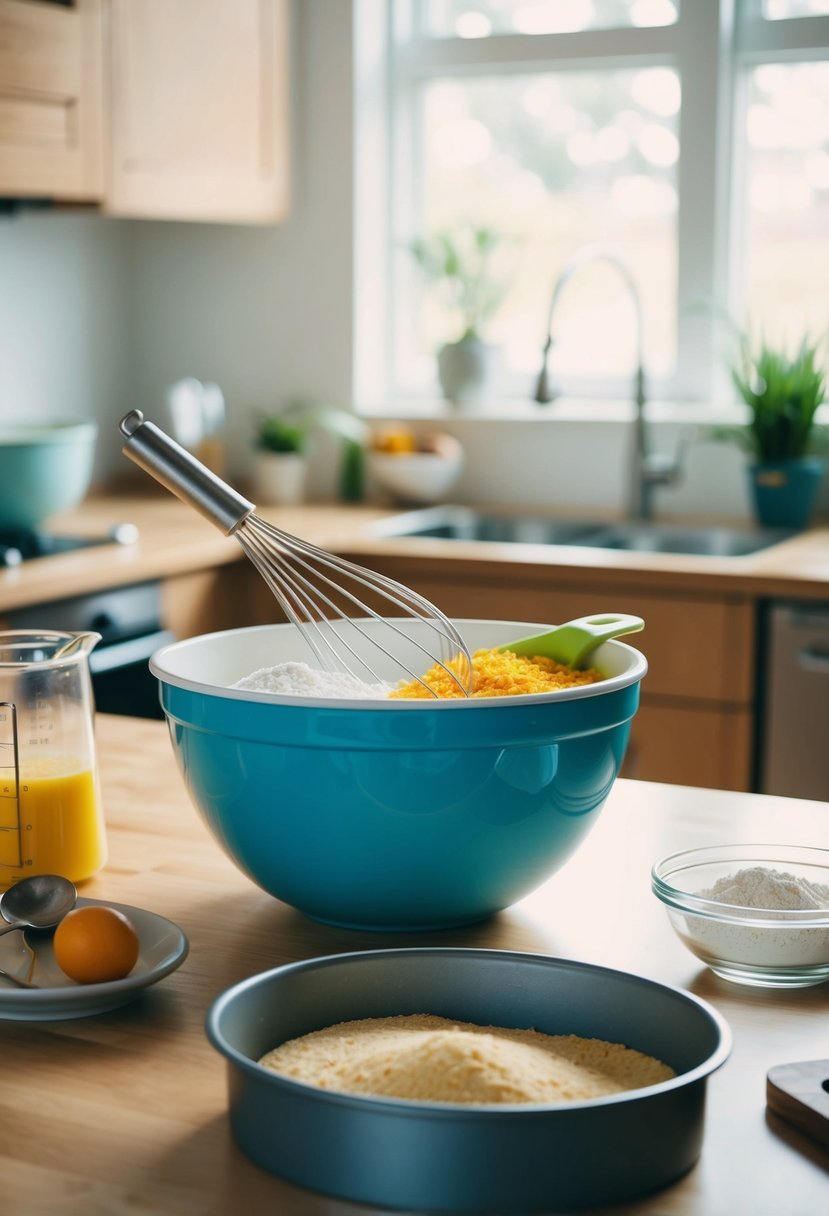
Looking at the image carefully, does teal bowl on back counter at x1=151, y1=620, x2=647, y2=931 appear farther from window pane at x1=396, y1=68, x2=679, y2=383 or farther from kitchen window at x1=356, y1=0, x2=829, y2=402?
window pane at x1=396, y1=68, x2=679, y2=383

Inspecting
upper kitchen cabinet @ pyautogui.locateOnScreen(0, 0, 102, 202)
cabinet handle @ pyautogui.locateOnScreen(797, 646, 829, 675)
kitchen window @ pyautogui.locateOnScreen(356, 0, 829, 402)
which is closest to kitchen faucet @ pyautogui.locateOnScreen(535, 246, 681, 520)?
kitchen window @ pyautogui.locateOnScreen(356, 0, 829, 402)

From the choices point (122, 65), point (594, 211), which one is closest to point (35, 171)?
point (122, 65)

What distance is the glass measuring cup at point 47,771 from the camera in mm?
1008

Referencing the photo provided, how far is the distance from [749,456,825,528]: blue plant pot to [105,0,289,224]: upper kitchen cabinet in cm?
125

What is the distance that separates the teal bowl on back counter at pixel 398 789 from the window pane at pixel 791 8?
102 inches

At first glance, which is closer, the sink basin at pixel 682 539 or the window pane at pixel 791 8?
the sink basin at pixel 682 539

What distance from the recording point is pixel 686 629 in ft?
8.25

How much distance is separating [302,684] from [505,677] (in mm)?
134

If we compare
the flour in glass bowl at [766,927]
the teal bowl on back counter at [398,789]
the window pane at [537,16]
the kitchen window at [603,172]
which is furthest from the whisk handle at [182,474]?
the window pane at [537,16]

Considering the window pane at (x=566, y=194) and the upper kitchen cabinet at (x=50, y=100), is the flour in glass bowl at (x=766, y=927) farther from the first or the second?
the window pane at (x=566, y=194)

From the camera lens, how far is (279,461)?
3.32 meters

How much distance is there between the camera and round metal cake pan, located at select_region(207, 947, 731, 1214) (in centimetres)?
61

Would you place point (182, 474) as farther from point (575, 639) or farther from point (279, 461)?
point (279, 461)

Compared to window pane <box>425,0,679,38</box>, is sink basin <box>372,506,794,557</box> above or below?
below
